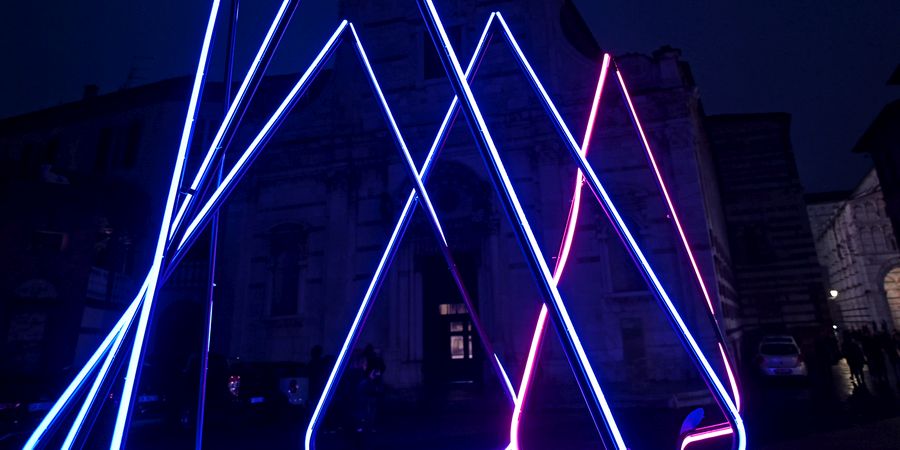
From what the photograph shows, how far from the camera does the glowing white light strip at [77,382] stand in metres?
2.45

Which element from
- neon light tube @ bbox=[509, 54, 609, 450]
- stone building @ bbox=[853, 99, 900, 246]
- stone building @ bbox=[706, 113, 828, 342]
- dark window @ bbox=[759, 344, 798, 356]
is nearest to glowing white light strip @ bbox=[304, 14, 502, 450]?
neon light tube @ bbox=[509, 54, 609, 450]

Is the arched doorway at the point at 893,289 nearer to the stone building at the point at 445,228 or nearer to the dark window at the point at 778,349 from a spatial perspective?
the dark window at the point at 778,349

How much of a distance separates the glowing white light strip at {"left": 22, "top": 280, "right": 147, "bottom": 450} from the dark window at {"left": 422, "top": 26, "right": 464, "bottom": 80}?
17419 millimetres

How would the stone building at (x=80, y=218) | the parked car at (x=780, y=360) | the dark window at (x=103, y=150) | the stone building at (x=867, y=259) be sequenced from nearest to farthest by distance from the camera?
1. the stone building at (x=80, y=218)
2. the parked car at (x=780, y=360)
3. the dark window at (x=103, y=150)
4. the stone building at (x=867, y=259)

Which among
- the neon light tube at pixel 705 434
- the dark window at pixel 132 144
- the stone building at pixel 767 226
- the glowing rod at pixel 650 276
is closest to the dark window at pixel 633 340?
the neon light tube at pixel 705 434

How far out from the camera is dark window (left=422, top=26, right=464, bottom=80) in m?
19.3

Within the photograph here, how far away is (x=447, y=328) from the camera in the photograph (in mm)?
17609

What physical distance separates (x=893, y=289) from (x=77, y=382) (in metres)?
58.8

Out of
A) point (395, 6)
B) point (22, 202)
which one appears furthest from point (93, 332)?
point (395, 6)

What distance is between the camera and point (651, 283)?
3.93 m

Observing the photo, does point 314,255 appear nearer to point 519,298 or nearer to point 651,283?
point 519,298

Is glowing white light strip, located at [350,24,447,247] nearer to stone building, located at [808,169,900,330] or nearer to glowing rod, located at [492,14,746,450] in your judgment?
glowing rod, located at [492,14,746,450]

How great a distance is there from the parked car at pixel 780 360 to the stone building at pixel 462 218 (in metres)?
2.77

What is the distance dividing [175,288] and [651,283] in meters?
20.9
